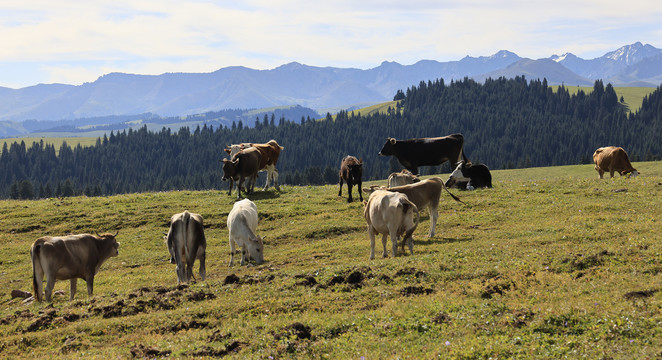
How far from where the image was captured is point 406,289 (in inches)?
553

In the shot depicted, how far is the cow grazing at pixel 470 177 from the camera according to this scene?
110 ft

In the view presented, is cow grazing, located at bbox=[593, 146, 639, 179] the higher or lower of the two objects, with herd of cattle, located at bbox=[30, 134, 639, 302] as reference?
higher

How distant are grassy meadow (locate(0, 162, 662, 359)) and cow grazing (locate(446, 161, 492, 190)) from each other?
8.22 meters

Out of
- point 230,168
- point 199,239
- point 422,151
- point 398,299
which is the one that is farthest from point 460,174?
point 398,299

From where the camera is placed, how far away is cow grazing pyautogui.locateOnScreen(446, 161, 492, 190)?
110ft

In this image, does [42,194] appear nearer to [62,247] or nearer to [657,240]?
[62,247]

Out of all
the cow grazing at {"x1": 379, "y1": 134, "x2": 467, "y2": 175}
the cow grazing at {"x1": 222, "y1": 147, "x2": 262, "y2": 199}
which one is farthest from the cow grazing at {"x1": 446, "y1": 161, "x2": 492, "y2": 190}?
the cow grazing at {"x1": 222, "y1": 147, "x2": 262, "y2": 199}

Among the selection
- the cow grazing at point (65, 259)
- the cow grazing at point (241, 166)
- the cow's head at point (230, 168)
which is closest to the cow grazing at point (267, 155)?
the cow grazing at point (241, 166)

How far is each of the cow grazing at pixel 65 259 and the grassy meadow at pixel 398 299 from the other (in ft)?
3.03

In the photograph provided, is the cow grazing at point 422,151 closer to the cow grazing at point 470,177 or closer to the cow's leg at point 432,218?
the cow grazing at point 470,177

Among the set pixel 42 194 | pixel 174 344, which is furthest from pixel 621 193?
pixel 42 194

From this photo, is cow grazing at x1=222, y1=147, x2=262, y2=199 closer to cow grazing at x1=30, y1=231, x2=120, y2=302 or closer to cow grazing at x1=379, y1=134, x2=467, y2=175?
cow grazing at x1=379, y1=134, x2=467, y2=175

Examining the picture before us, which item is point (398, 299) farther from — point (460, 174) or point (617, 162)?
point (617, 162)

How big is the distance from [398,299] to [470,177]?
21.7 metres
